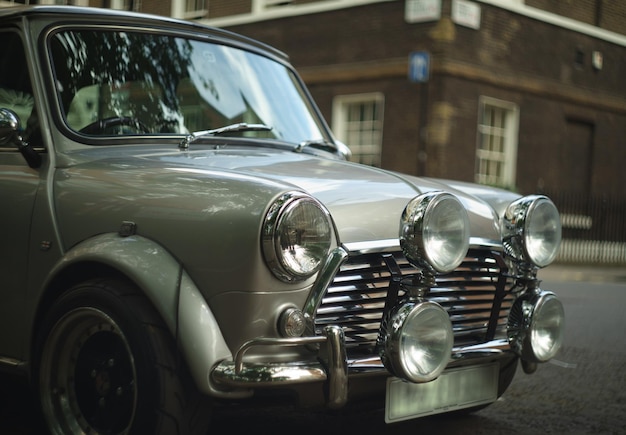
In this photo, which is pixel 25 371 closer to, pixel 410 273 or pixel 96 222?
pixel 96 222

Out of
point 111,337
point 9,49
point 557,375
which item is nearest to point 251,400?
point 111,337

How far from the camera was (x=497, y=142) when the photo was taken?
1831 cm

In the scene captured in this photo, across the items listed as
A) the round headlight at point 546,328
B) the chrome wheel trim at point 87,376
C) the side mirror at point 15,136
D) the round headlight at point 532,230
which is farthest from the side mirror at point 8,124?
the round headlight at point 546,328

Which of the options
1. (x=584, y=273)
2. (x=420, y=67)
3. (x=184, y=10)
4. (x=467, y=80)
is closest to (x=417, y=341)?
(x=184, y=10)

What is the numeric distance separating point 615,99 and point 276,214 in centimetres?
1901

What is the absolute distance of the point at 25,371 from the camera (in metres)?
3.68

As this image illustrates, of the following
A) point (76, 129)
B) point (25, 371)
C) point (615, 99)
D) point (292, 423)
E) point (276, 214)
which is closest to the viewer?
point (276, 214)

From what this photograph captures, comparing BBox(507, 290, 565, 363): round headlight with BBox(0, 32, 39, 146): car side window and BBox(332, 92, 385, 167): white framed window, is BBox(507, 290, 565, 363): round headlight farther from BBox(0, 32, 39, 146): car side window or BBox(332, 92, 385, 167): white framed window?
BBox(332, 92, 385, 167): white framed window

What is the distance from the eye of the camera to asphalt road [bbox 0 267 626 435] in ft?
13.6

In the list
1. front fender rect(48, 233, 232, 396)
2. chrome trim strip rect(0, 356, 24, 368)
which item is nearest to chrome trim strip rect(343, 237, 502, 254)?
front fender rect(48, 233, 232, 396)

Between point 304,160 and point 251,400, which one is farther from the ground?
point 304,160

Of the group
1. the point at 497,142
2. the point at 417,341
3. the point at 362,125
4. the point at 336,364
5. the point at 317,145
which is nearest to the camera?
the point at 336,364

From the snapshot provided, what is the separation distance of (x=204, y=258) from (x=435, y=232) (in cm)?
80

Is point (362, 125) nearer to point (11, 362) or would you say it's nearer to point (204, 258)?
point (11, 362)
